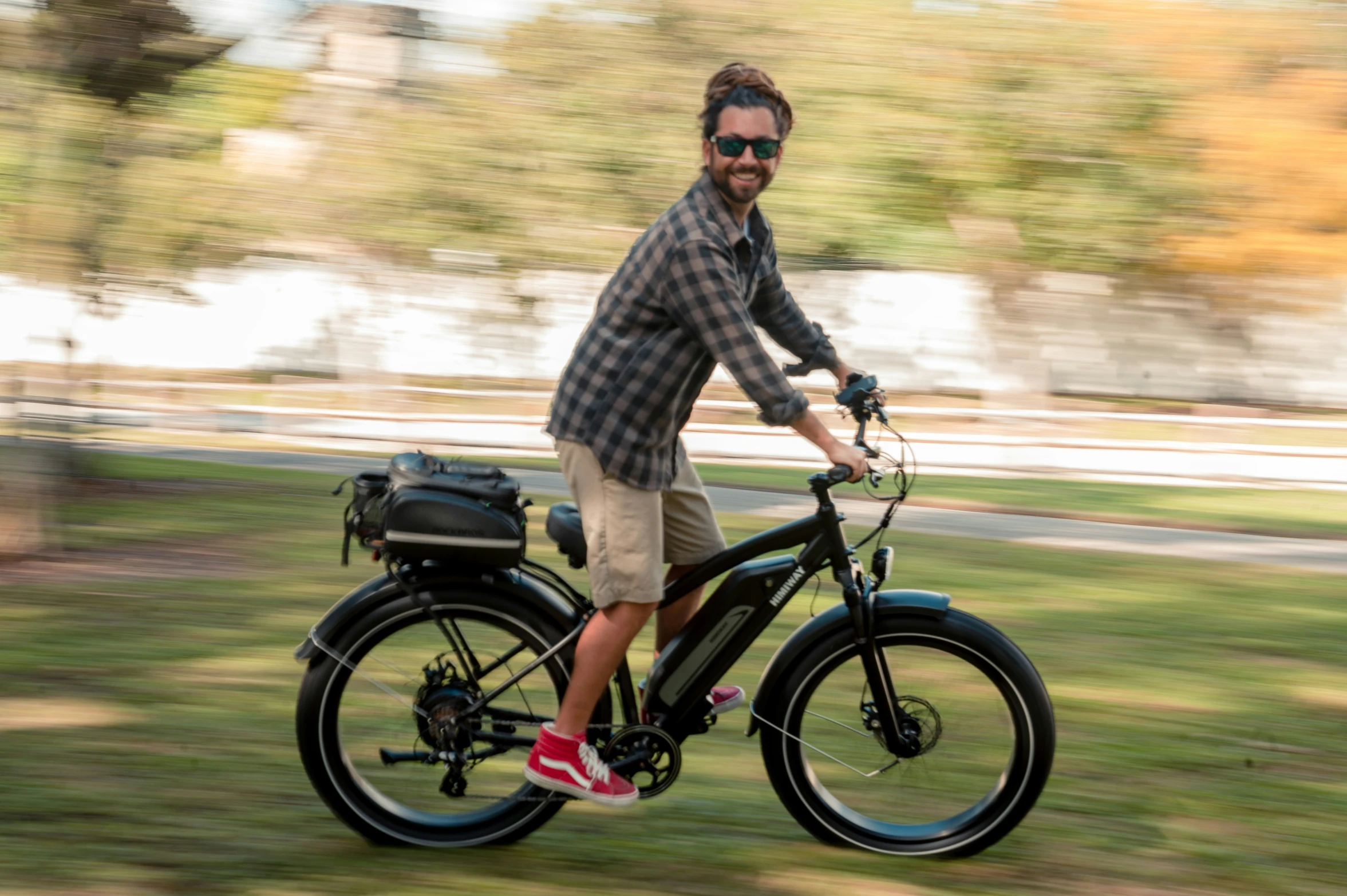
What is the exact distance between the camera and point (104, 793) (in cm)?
444

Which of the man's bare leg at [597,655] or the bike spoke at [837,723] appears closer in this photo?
the man's bare leg at [597,655]

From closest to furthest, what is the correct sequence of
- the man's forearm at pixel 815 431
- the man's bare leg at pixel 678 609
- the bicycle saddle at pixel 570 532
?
the man's forearm at pixel 815 431 < the bicycle saddle at pixel 570 532 < the man's bare leg at pixel 678 609

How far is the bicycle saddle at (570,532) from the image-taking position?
13.0ft

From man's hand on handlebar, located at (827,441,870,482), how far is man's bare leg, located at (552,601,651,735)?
0.65m

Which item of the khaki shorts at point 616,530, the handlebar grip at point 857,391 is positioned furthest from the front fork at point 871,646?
the khaki shorts at point 616,530

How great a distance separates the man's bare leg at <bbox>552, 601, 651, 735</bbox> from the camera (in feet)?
12.9

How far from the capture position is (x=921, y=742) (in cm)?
409

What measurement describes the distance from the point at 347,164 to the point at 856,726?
901 centimetres

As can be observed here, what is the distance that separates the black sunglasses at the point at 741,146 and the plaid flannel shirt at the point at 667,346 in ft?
0.32

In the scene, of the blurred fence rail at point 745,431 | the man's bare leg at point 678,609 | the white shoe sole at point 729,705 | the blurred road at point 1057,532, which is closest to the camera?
the man's bare leg at point 678,609

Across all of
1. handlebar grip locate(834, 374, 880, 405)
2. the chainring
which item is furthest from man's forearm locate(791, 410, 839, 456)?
the chainring

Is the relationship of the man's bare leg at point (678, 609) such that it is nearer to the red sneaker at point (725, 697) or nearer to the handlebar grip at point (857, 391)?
the red sneaker at point (725, 697)

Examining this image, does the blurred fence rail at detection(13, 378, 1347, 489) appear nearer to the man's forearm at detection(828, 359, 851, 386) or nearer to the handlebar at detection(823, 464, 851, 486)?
the man's forearm at detection(828, 359, 851, 386)

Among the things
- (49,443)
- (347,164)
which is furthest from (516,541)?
(347,164)
